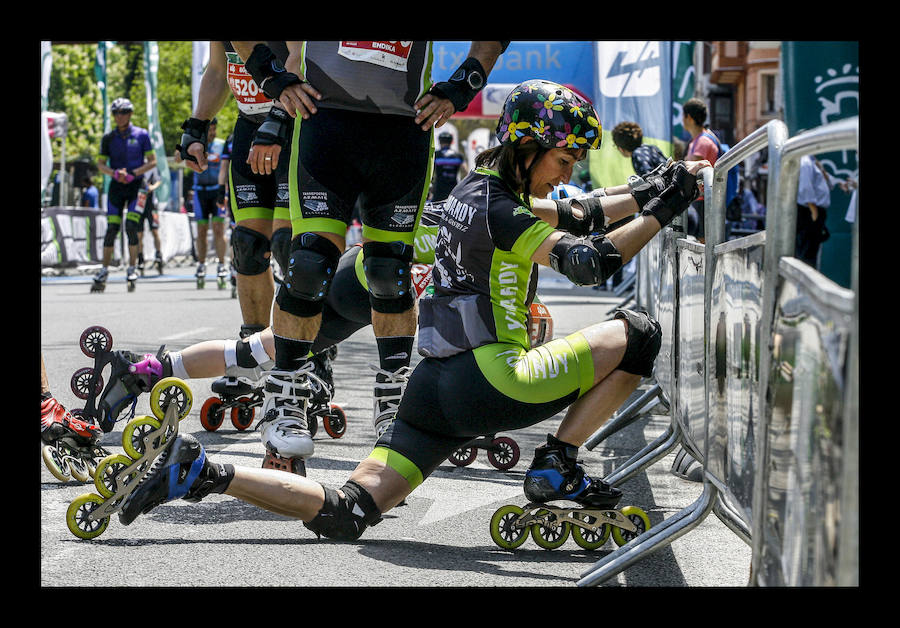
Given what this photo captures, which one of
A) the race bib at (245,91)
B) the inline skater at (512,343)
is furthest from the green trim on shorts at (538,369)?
the race bib at (245,91)

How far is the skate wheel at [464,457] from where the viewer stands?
17.4 ft

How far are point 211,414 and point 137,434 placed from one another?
2.28 metres

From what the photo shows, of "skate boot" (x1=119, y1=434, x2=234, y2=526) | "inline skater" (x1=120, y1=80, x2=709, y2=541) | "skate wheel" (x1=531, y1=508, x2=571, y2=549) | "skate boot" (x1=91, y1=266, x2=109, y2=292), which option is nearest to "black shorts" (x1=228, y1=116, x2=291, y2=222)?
"inline skater" (x1=120, y1=80, x2=709, y2=541)

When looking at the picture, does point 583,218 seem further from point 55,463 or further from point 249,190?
point 55,463

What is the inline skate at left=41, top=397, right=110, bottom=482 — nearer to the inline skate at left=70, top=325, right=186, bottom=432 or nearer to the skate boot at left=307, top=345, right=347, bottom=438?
the inline skate at left=70, top=325, right=186, bottom=432

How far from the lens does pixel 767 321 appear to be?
8.64ft

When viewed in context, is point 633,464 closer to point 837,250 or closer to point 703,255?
point 703,255

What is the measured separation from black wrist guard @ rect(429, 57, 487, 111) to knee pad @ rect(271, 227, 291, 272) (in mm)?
1023

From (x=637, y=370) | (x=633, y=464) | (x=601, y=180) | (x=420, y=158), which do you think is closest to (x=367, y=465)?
(x=637, y=370)

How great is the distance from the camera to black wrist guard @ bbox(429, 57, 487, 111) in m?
4.85

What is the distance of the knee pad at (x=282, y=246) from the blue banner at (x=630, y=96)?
834cm

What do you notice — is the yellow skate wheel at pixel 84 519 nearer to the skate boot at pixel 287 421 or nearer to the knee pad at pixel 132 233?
the skate boot at pixel 287 421
